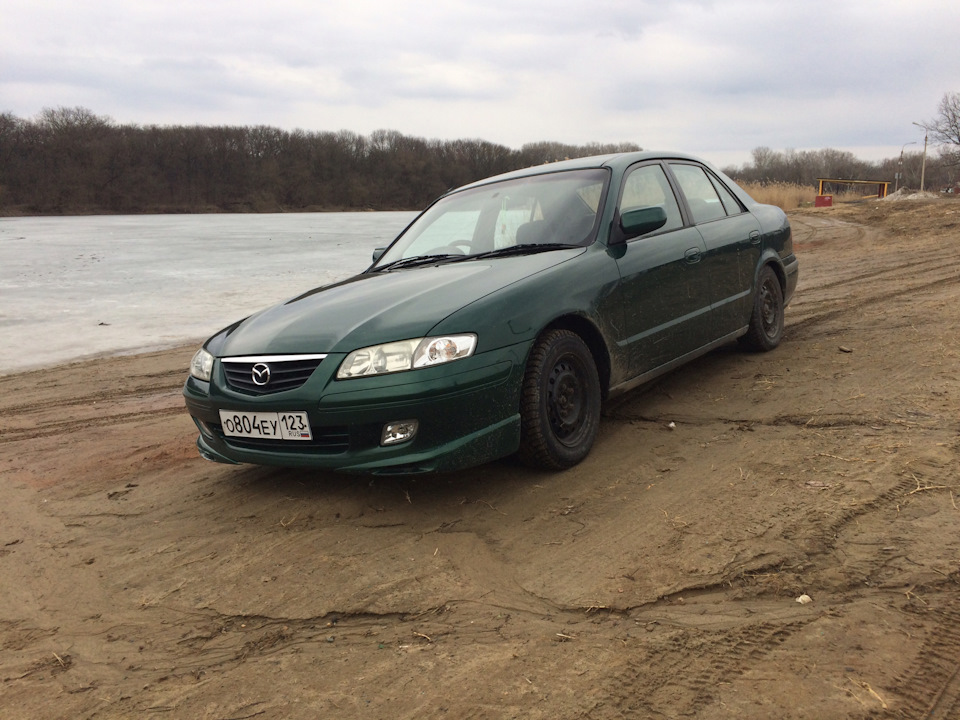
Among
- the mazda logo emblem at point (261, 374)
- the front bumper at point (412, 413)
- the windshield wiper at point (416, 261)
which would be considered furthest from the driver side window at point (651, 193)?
the mazda logo emblem at point (261, 374)

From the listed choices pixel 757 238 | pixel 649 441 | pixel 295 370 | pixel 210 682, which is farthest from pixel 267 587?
pixel 757 238

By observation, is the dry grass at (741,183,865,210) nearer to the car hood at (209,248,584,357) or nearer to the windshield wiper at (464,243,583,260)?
the windshield wiper at (464,243,583,260)

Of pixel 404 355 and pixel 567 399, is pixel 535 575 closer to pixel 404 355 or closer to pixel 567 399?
pixel 404 355

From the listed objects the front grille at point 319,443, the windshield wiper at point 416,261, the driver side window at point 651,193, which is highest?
the driver side window at point 651,193

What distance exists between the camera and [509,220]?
4570mm

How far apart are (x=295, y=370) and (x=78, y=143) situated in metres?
93.4

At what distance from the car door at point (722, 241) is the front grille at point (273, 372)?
2712mm

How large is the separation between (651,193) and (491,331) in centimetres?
197

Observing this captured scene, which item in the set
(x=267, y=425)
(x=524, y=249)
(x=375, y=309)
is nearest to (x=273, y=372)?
(x=267, y=425)

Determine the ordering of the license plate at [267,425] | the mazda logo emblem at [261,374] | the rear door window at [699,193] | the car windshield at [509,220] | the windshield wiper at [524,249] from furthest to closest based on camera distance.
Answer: the rear door window at [699,193] → the car windshield at [509,220] → the windshield wiper at [524,249] → the mazda logo emblem at [261,374] → the license plate at [267,425]

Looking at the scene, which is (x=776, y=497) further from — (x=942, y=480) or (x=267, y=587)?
(x=267, y=587)

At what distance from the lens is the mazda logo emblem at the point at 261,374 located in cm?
342

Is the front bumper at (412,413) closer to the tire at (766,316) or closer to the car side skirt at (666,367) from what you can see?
the car side skirt at (666,367)

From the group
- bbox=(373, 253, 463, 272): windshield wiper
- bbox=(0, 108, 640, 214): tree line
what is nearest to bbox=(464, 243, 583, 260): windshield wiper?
bbox=(373, 253, 463, 272): windshield wiper
